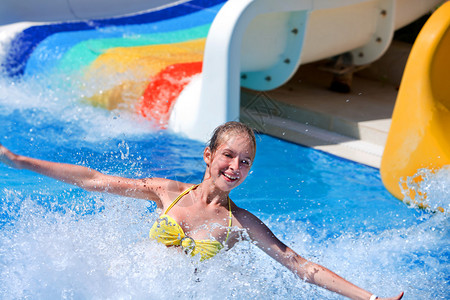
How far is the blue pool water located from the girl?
0.09 meters

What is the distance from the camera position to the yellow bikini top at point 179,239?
2.39 metres

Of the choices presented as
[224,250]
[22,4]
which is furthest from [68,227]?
[22,4]

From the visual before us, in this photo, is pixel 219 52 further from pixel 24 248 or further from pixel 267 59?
pixel 24 248

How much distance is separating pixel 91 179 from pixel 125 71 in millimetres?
2990

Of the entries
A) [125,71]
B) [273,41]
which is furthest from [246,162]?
[125,71]

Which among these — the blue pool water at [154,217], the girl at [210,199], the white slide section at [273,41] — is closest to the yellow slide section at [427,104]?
the blue pool water at [154,217]

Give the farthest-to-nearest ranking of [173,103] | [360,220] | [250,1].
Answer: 1. [173,103]
2. [250,1]
3. [360,220]

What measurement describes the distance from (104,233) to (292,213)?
1.40m

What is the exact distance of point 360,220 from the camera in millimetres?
3791

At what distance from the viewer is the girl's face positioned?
7.43ft

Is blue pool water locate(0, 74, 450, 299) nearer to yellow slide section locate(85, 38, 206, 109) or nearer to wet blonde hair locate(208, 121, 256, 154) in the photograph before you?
yellow slide section locate(85, 38, 206, 109)

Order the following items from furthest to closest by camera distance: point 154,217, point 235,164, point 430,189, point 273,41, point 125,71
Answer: point 125,71
point 273,41
point 430,189
point 154,217
point 235,164

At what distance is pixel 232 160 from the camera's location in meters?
2.26

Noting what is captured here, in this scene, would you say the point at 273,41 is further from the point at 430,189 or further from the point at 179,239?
the point at 179,239
